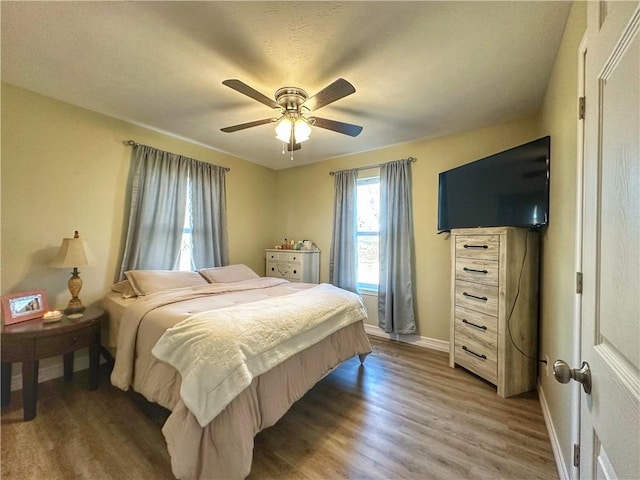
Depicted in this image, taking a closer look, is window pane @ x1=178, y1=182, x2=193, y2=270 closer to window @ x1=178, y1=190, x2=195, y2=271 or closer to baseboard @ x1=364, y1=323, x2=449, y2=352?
window @ x1=178, y1=190, x2=195, y2=271

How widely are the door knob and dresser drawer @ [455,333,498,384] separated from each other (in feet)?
5.79

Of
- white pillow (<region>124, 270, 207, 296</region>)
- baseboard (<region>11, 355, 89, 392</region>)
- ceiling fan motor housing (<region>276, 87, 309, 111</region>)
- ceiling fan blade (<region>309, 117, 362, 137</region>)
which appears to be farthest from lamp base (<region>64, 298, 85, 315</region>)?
ceiling fan blade (<region>309, 117, 362, 137</region>)

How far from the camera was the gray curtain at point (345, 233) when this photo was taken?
3740 mm

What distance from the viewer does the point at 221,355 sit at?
1362 millimetres

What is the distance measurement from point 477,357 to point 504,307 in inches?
22.5

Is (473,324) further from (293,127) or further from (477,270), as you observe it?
(293,127)

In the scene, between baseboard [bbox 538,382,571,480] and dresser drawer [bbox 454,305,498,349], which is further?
dresser drawer [bbox 454,305,498,349]

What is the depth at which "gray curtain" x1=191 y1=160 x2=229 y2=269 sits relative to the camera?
3.37 meters

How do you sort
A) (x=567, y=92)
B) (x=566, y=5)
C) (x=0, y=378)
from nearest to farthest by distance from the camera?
(x=566, y=5) < (x=567, y=92) < (x=0, y=378)

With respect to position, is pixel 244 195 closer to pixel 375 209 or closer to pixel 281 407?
pixel 375 209

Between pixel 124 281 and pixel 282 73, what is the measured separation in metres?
2.49

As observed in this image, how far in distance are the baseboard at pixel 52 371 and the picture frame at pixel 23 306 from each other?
547 millimetres

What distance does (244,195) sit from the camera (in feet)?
13.4

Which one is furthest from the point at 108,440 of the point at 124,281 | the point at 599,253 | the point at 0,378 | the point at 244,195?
the point at 244,195
